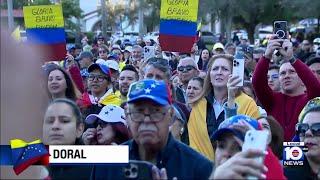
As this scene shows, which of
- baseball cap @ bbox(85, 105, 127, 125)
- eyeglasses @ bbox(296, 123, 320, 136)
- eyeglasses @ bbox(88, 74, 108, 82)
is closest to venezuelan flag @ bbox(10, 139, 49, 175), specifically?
eyeglasses @ bbox(296, 123, 320, 136)

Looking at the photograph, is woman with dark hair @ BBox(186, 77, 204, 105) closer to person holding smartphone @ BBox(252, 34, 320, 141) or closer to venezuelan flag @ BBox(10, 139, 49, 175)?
person holding smartphone @ BBox(252, 34, 320, 141)

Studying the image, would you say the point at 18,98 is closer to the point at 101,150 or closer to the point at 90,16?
the point at 101,150

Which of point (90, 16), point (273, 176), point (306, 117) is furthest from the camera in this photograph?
point (90, 16)

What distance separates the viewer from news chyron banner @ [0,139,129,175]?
5.91 ft

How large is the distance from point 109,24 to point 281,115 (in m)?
54.1

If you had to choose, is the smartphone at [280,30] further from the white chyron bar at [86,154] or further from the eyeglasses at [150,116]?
the white chyron bar at [86,154]

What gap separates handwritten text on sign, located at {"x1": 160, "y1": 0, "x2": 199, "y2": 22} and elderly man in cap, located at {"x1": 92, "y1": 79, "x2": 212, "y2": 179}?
5.78 metres

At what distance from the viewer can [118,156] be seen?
6.46 ft

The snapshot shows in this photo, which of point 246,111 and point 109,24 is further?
point 109,24

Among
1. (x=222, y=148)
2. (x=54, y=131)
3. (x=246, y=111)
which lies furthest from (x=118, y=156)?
(x=246, y=111)

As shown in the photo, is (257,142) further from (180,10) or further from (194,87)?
(180,10)

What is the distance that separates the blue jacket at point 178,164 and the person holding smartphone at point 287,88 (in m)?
3.06

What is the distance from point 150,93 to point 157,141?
0.24 m

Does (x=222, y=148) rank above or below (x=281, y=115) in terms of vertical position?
above
